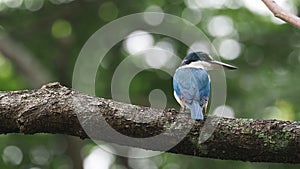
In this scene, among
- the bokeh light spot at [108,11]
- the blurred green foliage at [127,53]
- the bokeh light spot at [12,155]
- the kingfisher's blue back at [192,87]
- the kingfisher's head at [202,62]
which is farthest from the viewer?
the bokeh light spot at [108,11]

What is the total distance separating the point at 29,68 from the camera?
24.8 feet

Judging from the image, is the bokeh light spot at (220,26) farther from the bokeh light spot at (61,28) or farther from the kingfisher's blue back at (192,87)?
the kingfisher's blue back at (192,87)

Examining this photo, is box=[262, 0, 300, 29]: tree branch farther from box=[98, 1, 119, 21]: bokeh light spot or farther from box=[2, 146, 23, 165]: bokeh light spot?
box=[98, 1, 119, 21]: bokeh light spot

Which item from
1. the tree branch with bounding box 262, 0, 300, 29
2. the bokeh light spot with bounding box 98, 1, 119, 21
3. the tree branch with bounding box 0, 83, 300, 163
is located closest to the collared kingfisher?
the tree branch with bounding box 0, 83, 300, 163

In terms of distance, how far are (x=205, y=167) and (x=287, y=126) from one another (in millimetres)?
4352

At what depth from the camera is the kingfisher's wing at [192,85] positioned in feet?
15.8

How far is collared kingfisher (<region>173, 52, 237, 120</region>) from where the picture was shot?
4793 millimetres

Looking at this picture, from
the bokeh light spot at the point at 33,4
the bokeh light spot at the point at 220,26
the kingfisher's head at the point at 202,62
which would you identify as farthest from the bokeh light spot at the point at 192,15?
the kingfisher's head at the point at 202,62

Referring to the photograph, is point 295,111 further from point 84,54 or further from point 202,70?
point 84,54

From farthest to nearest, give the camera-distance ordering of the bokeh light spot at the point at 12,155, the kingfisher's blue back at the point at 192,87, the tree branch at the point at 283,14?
the bokeh light spot at the point at 12,155, the kingfisher's blue back at the point at 192,87, the tree branch at the point at 283,14

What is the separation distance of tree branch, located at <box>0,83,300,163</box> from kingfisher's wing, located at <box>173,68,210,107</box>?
5.41ft

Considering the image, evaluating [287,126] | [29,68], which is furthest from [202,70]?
[29,68]

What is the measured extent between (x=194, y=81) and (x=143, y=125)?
2.11 metres

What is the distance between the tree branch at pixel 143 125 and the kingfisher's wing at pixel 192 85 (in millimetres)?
1649
